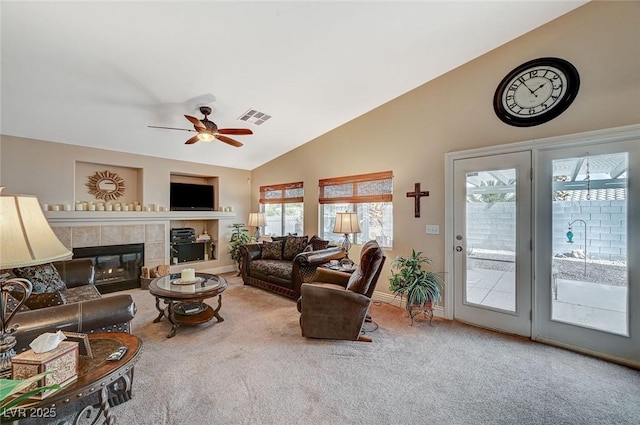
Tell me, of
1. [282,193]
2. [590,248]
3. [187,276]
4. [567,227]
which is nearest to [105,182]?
[187,276]

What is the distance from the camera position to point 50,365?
3.84 ft

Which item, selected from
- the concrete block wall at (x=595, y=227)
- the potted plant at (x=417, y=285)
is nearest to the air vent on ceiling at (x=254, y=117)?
the potted plant at (x=417, y=285)

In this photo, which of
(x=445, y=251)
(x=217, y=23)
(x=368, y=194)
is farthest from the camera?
(x=368, y=194)

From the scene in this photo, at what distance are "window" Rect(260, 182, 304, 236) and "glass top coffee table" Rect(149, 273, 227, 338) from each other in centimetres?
241

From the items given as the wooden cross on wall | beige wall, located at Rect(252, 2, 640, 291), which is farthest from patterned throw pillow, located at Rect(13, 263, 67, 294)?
the wooden cross on wall

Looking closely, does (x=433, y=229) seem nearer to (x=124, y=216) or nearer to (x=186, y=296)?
(x=186, y=296)

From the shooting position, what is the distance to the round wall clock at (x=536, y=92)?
2674mm

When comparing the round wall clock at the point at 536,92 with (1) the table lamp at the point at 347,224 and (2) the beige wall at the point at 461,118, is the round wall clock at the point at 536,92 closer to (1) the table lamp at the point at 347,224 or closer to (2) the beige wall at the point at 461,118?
(2) the beige wall at the point at 461,118

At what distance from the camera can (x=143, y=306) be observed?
381 cm

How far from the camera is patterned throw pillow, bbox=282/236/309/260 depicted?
4648 mm

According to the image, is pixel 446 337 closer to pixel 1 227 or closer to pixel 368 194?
pixel 368 194

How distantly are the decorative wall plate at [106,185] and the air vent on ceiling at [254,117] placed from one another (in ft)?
8.94

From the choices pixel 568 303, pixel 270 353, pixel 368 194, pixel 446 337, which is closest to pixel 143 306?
pixel 270 353

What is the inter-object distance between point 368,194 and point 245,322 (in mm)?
2550
